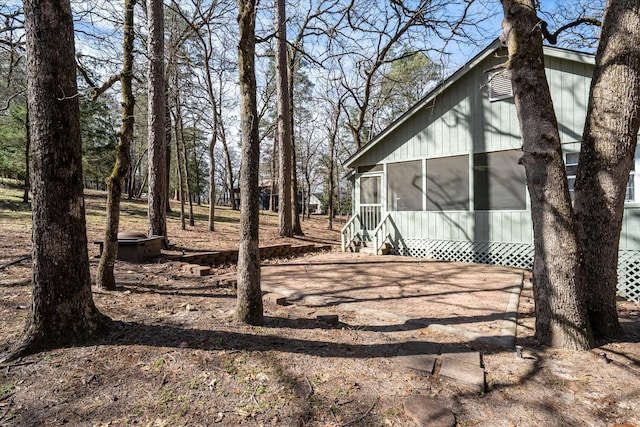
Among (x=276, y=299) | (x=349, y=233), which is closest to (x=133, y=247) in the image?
(x=276, y=299)

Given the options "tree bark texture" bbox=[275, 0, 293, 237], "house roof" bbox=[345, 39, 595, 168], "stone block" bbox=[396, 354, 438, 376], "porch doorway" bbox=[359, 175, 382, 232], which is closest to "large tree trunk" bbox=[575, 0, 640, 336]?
"stone block" bbox=[396, 354, 438, 376]

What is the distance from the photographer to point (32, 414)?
2.00 meters

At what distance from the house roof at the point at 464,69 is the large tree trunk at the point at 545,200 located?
8.51ft

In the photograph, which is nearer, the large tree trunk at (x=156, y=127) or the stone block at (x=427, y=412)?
the stone block at (x=427, y=412)

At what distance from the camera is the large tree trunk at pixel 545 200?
3104 mm

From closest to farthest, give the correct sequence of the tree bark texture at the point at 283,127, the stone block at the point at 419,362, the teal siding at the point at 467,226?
the stone block at the point at 419,362, the teal siding at the point at 467,226, the tree bark texture at the point at 283,127

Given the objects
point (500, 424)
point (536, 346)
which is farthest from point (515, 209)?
point (500, 424)

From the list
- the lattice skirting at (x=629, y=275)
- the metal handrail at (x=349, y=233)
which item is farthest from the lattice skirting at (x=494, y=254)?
the metal handrail at (x=349, y=233)

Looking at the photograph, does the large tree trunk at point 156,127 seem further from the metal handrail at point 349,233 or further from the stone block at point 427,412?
the stone block at point 427,412

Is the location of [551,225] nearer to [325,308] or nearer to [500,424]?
[500,424]

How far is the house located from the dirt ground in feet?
14.6

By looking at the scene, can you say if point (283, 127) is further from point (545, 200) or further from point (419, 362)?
point (419, 362)

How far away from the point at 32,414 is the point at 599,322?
15.9 feet

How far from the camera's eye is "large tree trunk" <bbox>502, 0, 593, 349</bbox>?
310 cm
